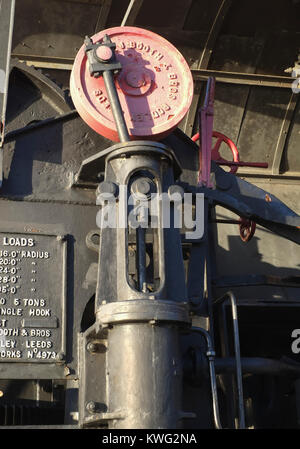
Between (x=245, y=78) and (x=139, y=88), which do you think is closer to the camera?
(x=139, y=88)

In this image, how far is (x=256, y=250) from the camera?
8.41 meters

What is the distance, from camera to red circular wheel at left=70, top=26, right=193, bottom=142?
5516mm

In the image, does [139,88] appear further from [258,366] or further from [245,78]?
[245,78]

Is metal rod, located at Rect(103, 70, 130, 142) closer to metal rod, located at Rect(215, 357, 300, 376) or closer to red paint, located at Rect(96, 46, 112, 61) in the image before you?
red paint, located at Rect(96, 46, 112, 61)

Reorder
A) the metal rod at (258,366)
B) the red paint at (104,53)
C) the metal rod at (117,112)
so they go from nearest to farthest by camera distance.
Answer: the metal rod at (117,112) → the red paint at (104,53) → the metal rod at (258,366)

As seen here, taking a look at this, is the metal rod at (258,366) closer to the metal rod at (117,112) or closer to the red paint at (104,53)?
the metal rod at (117,112)

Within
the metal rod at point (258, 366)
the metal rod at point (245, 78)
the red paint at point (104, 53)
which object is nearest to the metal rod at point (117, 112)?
the red paint at point (104, 53)

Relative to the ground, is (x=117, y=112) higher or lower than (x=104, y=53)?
lower

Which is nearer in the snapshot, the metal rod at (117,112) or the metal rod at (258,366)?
the metal rod at (117,112)

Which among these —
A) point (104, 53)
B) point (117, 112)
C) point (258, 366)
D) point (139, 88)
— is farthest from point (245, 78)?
point (258, 366)

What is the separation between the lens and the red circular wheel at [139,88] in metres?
5.52

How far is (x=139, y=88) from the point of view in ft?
18.5

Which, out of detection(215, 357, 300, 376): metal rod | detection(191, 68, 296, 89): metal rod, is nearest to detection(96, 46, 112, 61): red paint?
detection(215, 357, 300, 376): metal rod
